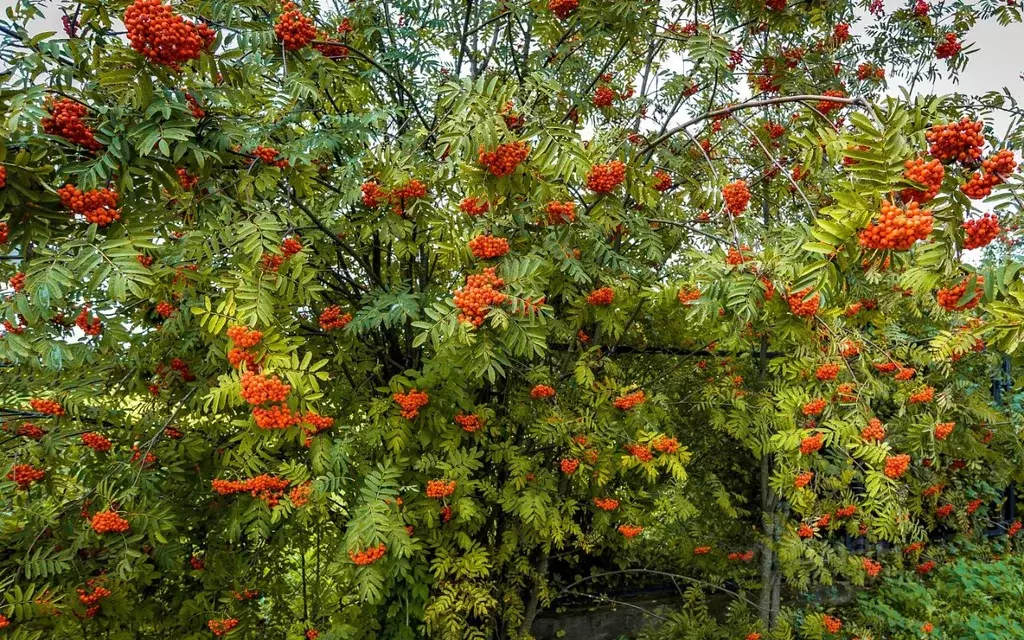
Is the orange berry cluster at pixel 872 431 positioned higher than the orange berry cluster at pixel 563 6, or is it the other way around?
the orange berry cluster at pixel 563 6

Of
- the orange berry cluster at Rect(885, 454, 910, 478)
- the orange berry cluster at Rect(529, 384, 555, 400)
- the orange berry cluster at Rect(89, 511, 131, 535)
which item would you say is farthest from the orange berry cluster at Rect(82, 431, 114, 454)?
the orange berry cluster at Rect(885, 454, 910, 478)

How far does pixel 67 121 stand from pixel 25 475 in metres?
1.96

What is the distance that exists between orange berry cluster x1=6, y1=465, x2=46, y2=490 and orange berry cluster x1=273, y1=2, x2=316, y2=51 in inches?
89.0

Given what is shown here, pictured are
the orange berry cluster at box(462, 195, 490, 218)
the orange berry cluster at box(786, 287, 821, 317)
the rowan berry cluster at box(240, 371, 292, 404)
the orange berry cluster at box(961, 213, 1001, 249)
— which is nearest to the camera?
the orange berry cluster at box(961, 213, 1001, 249)

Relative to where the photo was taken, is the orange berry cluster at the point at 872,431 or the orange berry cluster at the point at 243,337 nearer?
the orange berry cluster at the point at 243,337

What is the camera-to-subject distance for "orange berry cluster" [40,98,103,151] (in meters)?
1.73

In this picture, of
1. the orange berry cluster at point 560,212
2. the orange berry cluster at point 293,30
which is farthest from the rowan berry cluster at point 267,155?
the orange berry cluster at point 560,212

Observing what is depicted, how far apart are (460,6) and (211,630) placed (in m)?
3.80

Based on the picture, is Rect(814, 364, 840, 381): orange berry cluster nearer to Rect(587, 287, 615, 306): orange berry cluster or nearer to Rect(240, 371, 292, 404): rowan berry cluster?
Rect(587, 287, 615, 306): orange berry cluster

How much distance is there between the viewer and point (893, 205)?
1.56 meters

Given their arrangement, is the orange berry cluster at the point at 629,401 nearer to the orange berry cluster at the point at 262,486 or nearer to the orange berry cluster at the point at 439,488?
the orange berry cluster at the point at 439,488

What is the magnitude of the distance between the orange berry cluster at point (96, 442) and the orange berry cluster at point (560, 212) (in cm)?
245

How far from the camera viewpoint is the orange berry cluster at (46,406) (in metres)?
2.92

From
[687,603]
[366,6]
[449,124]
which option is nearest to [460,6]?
[366,6]
